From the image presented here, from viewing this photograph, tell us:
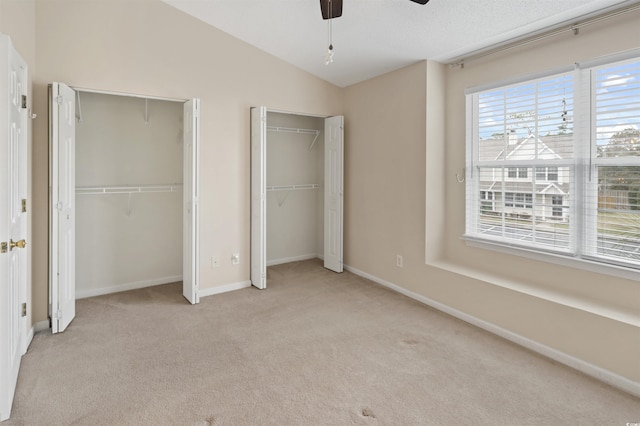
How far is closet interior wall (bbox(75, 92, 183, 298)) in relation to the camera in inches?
155

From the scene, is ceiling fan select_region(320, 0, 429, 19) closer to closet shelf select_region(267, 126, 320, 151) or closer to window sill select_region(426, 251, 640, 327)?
closet shelf select_region(267, 126, 320, 151)

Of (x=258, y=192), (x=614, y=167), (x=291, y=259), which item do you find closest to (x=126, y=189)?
(x=258, y=192)

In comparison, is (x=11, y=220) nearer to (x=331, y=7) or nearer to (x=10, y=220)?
(x=10, y=220)

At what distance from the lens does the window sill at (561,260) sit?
2.59 meters

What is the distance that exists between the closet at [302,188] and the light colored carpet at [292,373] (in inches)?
52.3

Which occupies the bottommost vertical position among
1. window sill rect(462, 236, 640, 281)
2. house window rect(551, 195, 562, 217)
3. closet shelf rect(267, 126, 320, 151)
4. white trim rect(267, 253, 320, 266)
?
white trim rect(267, 253, 320, 266)

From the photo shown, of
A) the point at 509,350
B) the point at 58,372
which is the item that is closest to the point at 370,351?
the point at 509,350

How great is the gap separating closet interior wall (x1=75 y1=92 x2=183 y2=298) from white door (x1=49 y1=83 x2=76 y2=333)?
0.71 meters

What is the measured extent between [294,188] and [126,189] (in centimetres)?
222

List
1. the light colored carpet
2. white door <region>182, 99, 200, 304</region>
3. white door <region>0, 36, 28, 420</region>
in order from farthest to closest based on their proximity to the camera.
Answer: white door <region>182, 99, 200, 304</region>, the light colored carpet, white door <region>0, 36, 28, 420</region>

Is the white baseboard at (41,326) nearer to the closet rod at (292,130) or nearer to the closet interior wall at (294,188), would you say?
the closet interior wall at (294,188)

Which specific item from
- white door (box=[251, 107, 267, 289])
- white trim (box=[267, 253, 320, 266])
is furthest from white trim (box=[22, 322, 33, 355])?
white trim (box=[267, 253, 320, 266])

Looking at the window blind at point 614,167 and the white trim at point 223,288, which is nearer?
the window blind at point 614,167

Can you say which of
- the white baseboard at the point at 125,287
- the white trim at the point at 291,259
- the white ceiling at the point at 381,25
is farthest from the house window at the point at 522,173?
the white baseboard at the point at 125,287
